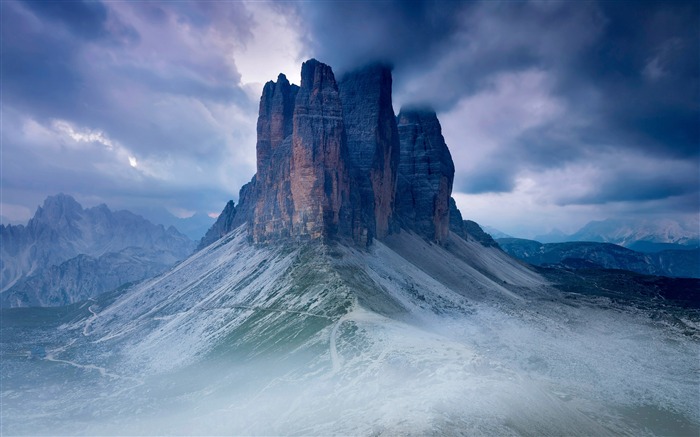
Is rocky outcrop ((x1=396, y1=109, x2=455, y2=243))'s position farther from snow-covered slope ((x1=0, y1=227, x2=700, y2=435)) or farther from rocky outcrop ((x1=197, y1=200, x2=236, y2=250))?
rocky outcrop ((x1=197, y1=200, x2=236, y2=250))

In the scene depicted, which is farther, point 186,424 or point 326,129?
point 326,129

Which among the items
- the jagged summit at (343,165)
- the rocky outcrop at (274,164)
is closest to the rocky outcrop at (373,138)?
the jagged summit at (343,165)

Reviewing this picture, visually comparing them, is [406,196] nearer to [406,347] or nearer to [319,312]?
[319,312]

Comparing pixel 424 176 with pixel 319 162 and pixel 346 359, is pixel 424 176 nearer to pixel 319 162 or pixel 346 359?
pixel 319 162

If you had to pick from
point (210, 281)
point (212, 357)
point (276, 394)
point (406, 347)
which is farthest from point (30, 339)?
point (406, 347)

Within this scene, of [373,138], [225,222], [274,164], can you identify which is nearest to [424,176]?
[373,138]

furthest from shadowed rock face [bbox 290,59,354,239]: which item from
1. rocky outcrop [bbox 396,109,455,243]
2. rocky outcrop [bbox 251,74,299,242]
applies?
rocky outcrop [bbox 396,109,455,243]

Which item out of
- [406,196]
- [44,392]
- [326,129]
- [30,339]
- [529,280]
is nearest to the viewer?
[44,392]

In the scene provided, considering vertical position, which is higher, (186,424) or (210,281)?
(210,281)
